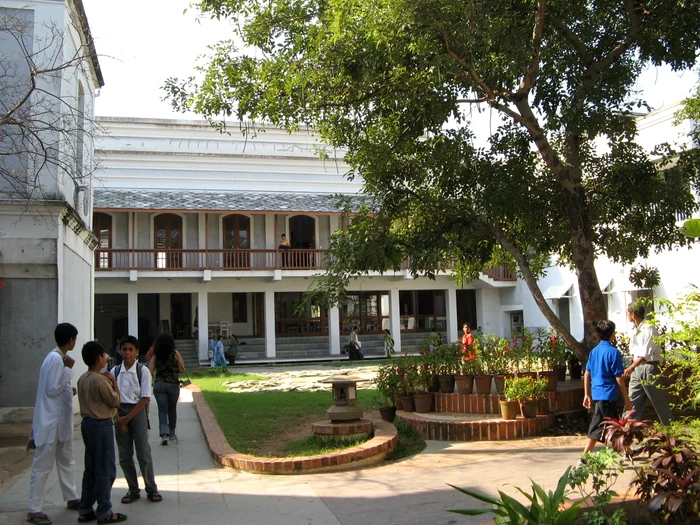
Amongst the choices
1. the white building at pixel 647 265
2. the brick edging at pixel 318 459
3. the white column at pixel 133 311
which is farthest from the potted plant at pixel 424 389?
the white column at pixel 133 311

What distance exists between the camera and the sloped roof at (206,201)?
26.2 meters

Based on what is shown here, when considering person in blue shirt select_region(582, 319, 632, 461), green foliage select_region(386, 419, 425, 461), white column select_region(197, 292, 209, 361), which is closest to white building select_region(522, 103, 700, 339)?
green foliage select_region(386, 419, 425, 461)

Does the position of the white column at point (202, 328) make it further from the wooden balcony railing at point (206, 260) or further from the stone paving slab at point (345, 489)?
the stone paving slab at point (345, 489)

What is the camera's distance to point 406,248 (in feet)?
29.1

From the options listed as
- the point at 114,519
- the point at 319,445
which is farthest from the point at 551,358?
the point at 114,519

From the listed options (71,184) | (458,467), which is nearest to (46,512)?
(458,467)

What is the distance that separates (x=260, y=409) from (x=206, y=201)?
54.7ft

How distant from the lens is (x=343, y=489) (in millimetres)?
6188

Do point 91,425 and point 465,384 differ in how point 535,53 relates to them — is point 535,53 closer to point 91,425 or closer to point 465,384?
point 465,384

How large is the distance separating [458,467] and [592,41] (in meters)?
5.77

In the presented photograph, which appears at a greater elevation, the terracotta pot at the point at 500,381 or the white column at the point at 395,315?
the white column at the point at 395,315

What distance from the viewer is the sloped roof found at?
86.1 feet

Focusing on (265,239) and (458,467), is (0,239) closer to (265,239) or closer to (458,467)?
(458,467)

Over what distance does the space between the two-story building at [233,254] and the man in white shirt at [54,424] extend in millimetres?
20796
